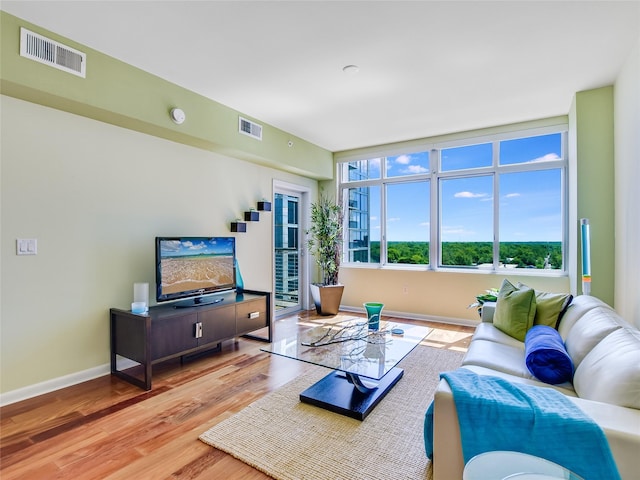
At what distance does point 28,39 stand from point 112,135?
0.87m

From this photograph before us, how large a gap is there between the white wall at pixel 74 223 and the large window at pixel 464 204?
3.10 m

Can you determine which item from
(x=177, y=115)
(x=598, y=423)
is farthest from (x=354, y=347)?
(x=177, y=115)

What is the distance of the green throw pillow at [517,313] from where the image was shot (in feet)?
8.96

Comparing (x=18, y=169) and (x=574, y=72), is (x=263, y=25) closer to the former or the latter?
(x=18, y=169)

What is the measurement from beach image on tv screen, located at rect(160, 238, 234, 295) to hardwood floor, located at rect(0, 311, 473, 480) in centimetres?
80

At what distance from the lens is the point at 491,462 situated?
46.6 inches

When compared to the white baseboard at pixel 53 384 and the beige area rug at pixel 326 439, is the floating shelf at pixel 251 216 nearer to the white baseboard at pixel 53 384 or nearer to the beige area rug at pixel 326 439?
the white baseboard at pixel 53 384

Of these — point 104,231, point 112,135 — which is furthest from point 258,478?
point 112,135

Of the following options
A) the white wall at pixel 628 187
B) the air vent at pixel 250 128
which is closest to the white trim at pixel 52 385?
the air vent at pixel 250 128

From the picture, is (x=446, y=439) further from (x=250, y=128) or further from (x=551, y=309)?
(x=250, y=128)

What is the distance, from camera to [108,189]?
304 cm

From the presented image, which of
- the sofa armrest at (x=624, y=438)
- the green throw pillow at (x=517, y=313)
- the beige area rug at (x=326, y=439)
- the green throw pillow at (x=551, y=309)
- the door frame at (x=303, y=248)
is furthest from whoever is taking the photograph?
the door frame at (x=303, y=248)

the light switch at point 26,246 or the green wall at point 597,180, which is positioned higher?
the green wall at point 597,180

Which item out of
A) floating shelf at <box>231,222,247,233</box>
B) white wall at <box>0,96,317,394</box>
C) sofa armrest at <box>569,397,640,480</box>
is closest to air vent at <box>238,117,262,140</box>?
white wall at <box>0,96,317,394</box>
